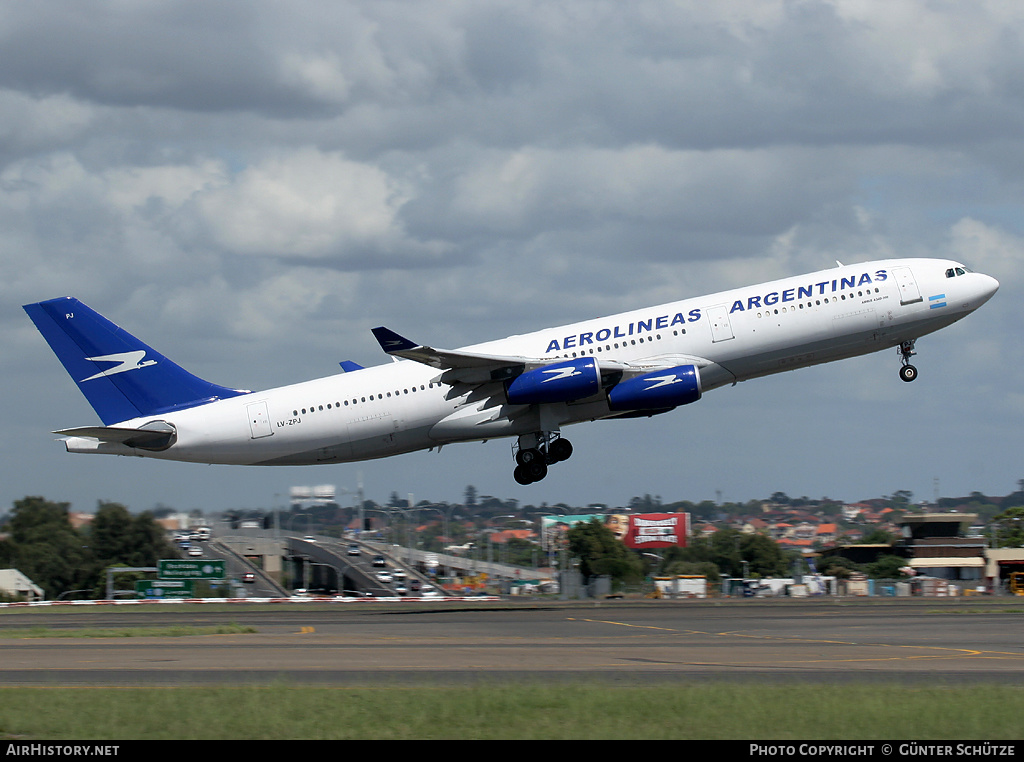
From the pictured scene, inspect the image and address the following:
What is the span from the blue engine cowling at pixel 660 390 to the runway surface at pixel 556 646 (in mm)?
7079

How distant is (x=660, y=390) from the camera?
40688 millimetres

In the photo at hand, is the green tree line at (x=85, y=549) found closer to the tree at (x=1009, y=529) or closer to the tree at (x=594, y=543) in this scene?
the tree at (x=594, y=543)

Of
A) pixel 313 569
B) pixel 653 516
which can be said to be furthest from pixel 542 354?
pixel 653 516

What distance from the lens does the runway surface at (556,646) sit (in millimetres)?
23000

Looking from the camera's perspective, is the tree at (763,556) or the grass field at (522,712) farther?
the tree at (763,556)

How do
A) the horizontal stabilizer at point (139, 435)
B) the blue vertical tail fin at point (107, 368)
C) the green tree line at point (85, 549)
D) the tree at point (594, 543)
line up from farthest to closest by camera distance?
the tree at point (594, 543)
the green tree line at point (85, 549)
the blue vertical tail fin at point (107, 368)
the horizontal stabilizer at point (139, 435)

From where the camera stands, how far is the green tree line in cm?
9712

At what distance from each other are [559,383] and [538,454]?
4694 millimetres

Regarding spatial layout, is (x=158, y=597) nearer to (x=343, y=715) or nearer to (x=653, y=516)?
(x=343, y=715)

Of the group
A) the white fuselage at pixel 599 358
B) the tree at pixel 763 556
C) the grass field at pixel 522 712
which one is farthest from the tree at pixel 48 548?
the grass field at pixel 522 712

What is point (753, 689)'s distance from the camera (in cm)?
1989

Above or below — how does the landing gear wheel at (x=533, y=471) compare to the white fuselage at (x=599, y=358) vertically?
below

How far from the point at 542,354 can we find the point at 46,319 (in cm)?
1860

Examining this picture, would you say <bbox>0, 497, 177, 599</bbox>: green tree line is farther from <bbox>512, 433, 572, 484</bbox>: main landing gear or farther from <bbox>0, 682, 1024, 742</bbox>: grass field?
<bbox>0, 682, 1024, 742</bbox>: grass field
